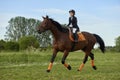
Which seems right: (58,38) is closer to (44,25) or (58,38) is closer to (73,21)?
(44,25)

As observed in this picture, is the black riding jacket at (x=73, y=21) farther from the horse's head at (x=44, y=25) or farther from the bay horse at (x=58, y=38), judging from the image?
the horse's head at (x=44, y=25)

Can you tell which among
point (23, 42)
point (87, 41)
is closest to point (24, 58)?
point (87, 41)

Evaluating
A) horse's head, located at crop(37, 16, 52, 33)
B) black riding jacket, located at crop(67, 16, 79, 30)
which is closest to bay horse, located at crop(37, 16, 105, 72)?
→ horse's head, located at crop(37, 16, 52, 33)

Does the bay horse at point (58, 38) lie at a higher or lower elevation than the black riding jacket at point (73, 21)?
lower

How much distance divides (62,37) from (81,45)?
60.9 inches

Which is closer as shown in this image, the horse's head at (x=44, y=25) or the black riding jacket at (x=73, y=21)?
the horse's head at (x=44, y=25)

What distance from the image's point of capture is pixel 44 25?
15.6 m

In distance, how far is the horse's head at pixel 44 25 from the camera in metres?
15.6

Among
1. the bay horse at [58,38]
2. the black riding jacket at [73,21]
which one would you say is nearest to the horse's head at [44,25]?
the bay horse at [58,38]

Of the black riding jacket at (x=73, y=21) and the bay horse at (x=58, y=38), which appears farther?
the black riding jacket at (x=73, y=21)

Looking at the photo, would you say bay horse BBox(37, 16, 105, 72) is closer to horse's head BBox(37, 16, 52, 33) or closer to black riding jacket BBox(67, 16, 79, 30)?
horse's head BBox(37, 16, 52, 33)

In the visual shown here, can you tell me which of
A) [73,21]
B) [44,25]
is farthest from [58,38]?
[73,21]

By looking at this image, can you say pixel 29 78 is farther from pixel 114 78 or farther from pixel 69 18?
pixel 69 18

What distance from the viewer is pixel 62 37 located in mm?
15891
